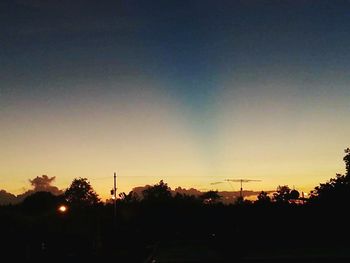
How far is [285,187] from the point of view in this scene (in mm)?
148875

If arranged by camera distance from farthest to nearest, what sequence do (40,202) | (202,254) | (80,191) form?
(80,191)
(40,202)
(202,254)

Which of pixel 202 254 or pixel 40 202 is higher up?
pixel 40 202

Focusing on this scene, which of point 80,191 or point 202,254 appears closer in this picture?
point 202,254

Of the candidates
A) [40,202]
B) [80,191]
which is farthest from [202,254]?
[80,191]

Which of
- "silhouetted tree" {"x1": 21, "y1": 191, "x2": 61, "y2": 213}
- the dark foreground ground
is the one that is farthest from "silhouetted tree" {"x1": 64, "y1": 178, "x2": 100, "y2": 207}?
the dark foreground ground

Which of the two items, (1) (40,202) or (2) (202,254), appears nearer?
(2) (202,254)

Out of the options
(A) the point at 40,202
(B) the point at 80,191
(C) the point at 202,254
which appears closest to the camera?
(C) the point at 202,254

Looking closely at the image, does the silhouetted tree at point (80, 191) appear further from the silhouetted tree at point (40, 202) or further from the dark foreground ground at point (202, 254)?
the dark foreground ground at point (202, 254)

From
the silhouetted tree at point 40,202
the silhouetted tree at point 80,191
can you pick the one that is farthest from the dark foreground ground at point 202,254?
the silhouetted tree at point 80,191

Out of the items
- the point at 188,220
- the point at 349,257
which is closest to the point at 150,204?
the point at 188,220

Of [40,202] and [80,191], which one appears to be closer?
[40,202]

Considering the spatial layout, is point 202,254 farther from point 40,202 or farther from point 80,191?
point 80,191

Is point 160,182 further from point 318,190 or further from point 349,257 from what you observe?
point 349,257

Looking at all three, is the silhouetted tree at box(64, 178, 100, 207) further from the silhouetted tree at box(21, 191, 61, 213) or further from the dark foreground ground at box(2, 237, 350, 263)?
the dark foreground ground at box(2, 237, 350, 263)
